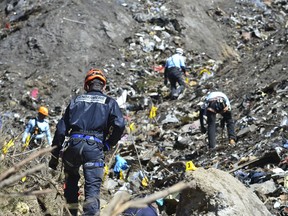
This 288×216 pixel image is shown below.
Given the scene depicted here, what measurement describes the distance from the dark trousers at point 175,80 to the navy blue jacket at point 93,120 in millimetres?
8744

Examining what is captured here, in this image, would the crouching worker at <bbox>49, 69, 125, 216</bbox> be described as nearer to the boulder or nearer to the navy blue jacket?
the navy blue jacket

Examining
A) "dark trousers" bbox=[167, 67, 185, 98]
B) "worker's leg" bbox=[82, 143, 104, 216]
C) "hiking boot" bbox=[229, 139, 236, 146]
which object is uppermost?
"worker's leg" bbox=[82, 143, 104, 216]

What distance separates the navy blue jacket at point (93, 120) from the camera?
4.60m

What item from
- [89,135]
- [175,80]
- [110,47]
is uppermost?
[89,135]

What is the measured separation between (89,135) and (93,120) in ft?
0.39

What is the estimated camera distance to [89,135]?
4.57m

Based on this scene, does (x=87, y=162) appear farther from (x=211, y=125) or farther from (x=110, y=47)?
(x=110, y=47)

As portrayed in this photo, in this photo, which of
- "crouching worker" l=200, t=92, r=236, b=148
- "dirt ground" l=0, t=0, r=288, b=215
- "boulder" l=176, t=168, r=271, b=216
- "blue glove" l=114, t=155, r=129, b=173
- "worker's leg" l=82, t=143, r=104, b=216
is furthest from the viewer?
"dirt ground" l=0, t=0, r=288, b=215

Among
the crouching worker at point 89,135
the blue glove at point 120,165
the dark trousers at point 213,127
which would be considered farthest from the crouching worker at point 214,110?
the crouching worker at point 89,135

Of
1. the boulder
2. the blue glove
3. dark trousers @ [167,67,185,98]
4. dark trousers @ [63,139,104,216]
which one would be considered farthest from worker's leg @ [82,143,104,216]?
dark trousers @ [167,67,185,98]

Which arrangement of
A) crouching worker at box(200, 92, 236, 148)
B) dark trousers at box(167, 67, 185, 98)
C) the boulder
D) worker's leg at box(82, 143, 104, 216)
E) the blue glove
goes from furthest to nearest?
dark trousers at box(167, 67, 185, 98) < crouching worker at box(200, 92, 236, 148) < the blue glove < worker's leg at box(82, 143, 104, 216) < the boulder

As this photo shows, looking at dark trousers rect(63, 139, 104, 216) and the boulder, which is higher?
the boulder

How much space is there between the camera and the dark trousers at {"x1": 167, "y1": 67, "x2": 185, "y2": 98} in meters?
13.4

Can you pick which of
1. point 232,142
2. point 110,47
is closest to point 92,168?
point 232,142
